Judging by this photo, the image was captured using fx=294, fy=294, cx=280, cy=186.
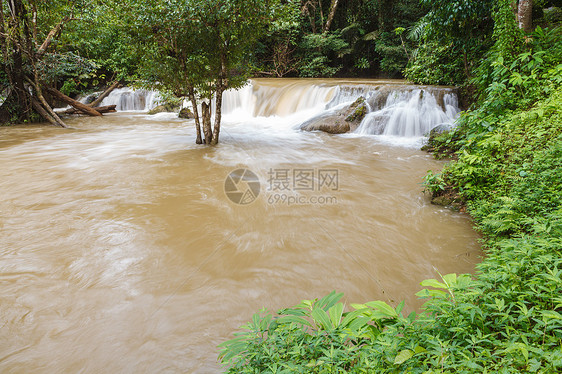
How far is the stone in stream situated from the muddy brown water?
3728mm

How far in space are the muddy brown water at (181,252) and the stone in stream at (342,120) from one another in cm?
373

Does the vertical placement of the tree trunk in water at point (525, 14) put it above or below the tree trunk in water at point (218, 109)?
above

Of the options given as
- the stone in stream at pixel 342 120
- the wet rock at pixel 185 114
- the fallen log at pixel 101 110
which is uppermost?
the fallen log at pixel 101 110

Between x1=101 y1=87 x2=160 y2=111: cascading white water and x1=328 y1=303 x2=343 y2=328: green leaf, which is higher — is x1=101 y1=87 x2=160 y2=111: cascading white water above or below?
above

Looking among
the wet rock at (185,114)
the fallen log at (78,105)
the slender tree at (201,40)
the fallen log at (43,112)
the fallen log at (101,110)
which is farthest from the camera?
the fallen log at (101,110)

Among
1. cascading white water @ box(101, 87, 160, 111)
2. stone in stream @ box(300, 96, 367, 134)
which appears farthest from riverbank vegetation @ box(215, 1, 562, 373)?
cascading white water @ box(101, 87, 160, 111)

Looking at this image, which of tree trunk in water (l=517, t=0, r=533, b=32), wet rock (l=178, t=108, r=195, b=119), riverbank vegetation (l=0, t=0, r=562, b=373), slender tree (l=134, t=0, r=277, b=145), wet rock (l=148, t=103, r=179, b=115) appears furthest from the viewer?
wet rock (l=148, t=103, r=179, b=115)

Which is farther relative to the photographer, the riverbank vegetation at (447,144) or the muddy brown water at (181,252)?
the muddy brown water at (181,252)

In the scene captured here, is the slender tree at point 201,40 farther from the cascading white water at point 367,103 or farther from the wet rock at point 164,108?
the wet rock at point 164,108

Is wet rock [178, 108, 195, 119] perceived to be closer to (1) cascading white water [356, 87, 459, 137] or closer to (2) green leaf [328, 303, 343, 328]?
(1) cascading white water [356, 87, 459, 137]

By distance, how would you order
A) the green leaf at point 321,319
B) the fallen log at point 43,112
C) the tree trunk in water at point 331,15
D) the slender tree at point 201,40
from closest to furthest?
the green leaf at point 321,319
the slender tree at point 201,40
the fallen log at point 43,112
the tree trunk in water at point 331,15

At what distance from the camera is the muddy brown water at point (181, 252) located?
7.32ft

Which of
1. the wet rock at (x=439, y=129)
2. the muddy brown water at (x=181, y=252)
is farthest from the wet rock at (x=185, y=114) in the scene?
the wet rock at (x=439, y=129)

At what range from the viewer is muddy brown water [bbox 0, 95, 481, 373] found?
2.23 metres
